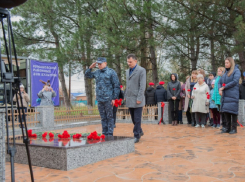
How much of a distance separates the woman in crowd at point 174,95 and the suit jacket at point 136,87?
399 centimetres

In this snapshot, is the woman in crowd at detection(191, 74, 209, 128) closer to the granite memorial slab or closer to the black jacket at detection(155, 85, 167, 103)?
the black jacket at detection(155, 85, 167, 103)

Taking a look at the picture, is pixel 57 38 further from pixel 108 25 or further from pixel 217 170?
pixel 217 170

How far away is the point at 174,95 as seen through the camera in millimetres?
9438

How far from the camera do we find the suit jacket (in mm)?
5516

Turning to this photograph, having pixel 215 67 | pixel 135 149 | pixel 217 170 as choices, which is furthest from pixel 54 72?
pixel 217 170

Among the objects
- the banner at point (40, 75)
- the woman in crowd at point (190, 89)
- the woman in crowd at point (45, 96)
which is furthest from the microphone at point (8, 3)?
the banner at point (40, 75)

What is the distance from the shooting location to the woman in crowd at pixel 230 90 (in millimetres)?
6453

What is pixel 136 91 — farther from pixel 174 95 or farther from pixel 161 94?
pixel 161 94

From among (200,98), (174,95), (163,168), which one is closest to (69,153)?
(163,168)

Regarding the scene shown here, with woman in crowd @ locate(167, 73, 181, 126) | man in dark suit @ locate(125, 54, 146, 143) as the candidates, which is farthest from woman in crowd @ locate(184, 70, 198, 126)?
man in dark suit @ locate(125, 54, 146, 143)

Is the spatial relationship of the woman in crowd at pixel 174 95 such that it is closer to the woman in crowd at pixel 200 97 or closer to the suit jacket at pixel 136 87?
the woman in crowd at pixel 200 97

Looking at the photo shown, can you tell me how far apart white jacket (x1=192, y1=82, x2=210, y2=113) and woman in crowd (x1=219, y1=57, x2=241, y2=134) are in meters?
1.48

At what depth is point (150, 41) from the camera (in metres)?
11.9

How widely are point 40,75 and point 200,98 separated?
A: 814cm
